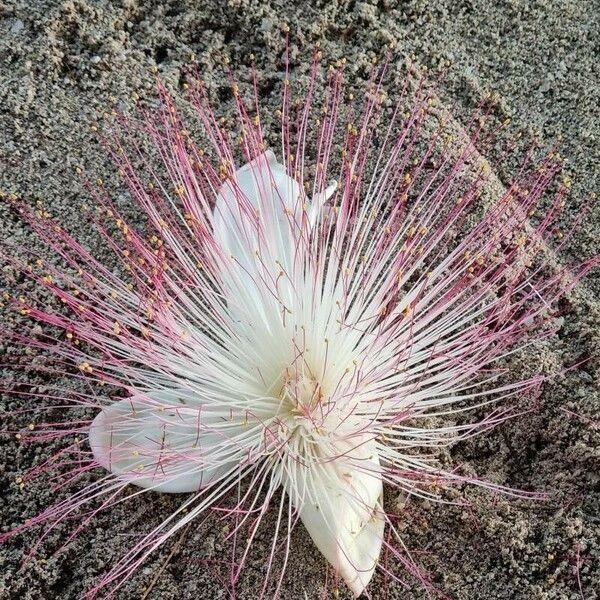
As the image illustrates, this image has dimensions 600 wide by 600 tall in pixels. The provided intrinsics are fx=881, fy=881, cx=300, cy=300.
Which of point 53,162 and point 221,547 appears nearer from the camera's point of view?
point 221,547

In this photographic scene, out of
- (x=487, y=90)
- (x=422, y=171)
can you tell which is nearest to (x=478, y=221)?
(x=422, y=171)

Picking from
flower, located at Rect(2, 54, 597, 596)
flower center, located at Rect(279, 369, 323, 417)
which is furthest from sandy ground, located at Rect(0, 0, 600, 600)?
flower center, located at Rect(279, 369, 323, 417)

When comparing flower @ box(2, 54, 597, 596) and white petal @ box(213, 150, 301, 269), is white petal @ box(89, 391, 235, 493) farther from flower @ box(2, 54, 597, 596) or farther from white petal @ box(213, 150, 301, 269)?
white petal @ box(213, 150, 301, 269)

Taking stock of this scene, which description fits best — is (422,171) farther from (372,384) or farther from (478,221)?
(372,384)

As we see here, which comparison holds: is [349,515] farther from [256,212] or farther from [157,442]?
[256,212]

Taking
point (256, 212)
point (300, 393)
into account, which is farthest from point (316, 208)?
point (300, 393)

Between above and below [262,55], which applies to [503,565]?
below
